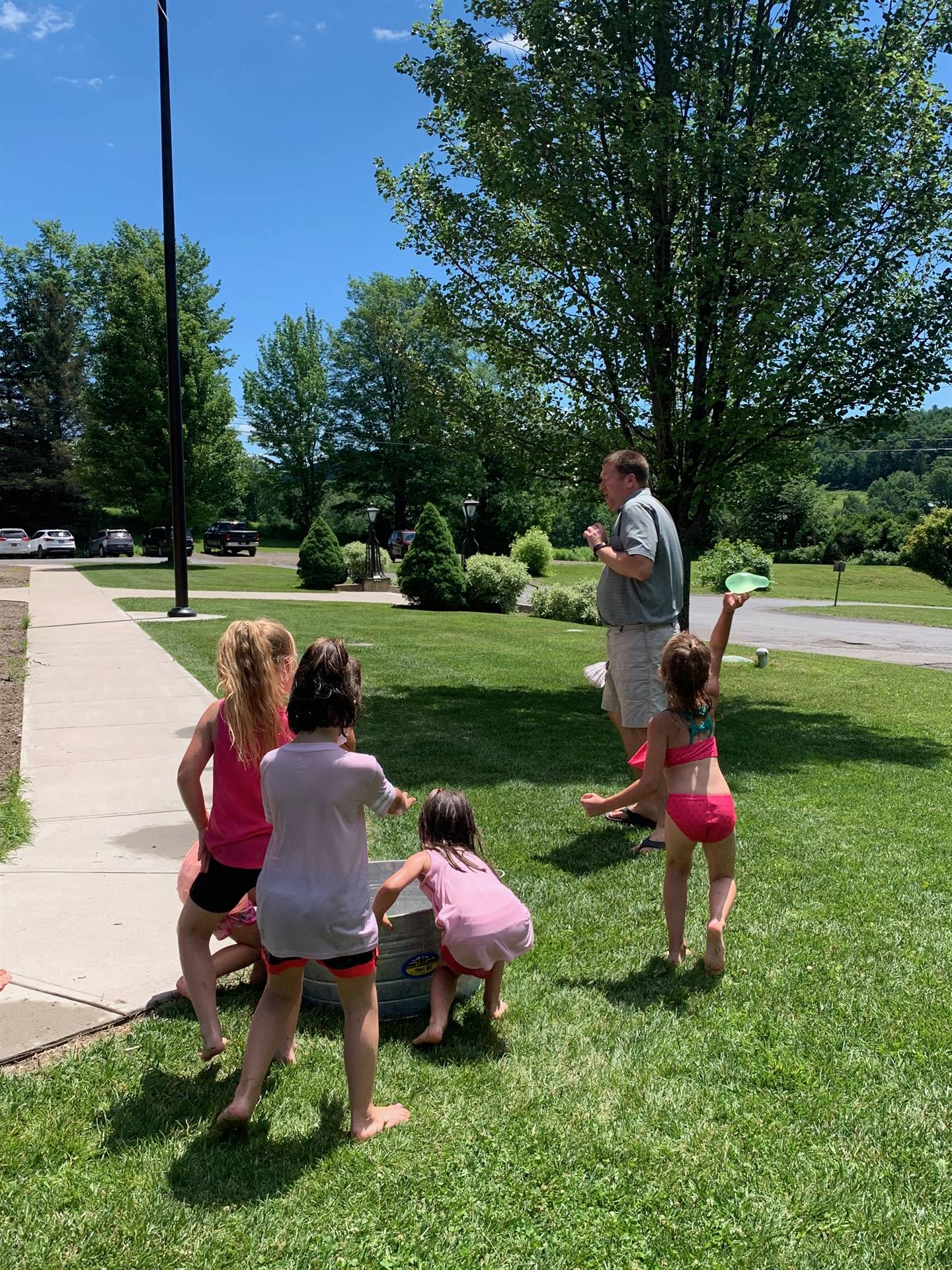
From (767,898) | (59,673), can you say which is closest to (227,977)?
(767,898)

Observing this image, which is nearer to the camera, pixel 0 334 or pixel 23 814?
pixel 23 814

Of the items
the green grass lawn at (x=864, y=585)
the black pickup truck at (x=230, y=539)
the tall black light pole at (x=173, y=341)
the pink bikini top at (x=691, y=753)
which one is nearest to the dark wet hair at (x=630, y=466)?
the pink bikini top at (x=691, y=753)

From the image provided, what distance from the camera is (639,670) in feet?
16.2

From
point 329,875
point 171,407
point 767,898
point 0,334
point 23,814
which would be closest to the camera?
point 329,875

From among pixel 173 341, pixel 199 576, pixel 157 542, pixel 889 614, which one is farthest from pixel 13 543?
pixel 889 614

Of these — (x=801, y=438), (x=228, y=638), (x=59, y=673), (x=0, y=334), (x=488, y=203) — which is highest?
(x=0, y=334)

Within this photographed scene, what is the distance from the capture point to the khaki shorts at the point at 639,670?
4906 millimetres

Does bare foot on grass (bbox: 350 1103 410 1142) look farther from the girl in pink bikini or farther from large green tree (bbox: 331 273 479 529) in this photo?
large green tree (bbox: 331 273 479 529)

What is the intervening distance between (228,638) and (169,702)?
6.16 metres

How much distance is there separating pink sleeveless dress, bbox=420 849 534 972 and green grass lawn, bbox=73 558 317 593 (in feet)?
70.5

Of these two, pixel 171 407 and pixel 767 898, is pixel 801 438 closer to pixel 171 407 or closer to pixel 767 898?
pixel 767 898

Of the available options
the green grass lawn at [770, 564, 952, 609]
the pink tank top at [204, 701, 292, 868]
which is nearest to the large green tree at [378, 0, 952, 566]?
the pink tank top at [204, 701, 292, 868]

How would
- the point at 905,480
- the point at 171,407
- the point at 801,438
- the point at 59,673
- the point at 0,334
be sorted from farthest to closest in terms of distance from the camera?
1. the point at 905,480
2. the point at 0,334
3. the point at 171,407
4. the point at 59,673
5. the point at 801,438

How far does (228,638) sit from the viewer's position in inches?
111
